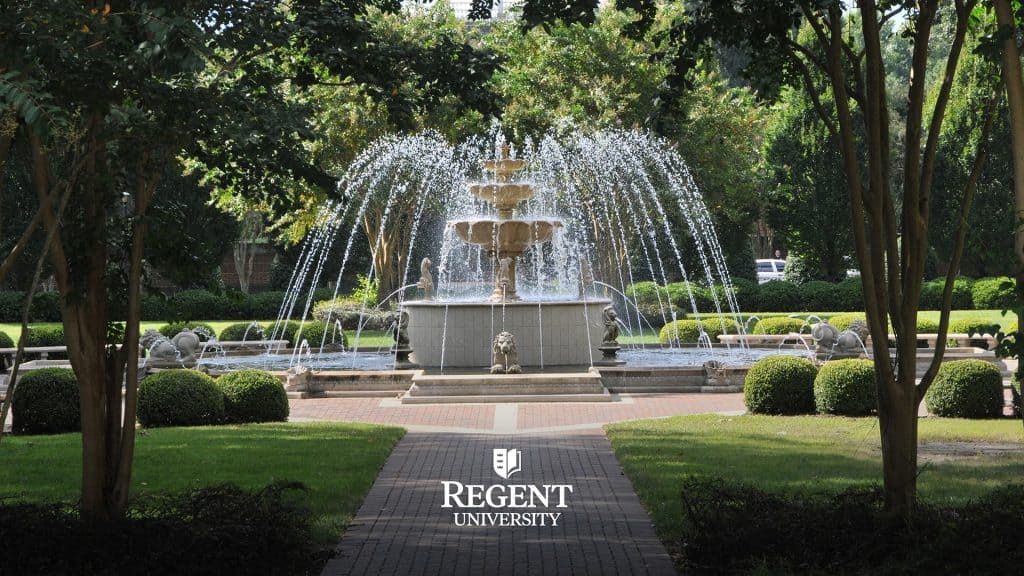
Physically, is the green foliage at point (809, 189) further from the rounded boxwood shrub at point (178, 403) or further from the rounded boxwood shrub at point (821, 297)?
the rounded boxwood shrub at point (178, 403)

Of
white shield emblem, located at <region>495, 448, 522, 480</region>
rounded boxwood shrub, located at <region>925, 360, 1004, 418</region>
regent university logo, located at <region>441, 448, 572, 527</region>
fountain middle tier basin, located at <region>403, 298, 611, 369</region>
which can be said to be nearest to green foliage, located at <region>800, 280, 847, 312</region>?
fountain middle tier basin, located at <region>403, 298, 611, 369</region>

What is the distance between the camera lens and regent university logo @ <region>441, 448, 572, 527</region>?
814 centimetres

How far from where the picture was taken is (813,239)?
38.7 m

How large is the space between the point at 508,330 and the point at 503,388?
2.88 meters

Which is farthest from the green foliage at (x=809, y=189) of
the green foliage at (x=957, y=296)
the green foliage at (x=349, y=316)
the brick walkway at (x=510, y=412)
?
the brick walkway at (x=510, y=412)

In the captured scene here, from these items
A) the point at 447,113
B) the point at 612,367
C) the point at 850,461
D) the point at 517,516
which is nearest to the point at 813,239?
the point at 447,113

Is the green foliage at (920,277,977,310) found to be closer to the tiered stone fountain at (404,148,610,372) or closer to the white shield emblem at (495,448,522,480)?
the tiered stone fountain at (404,148,610,372)

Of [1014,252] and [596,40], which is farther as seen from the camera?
[596,40]

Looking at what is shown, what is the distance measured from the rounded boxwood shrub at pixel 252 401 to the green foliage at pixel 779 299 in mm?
25210

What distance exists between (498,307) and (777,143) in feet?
73.8

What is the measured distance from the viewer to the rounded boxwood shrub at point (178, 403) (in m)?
13.8

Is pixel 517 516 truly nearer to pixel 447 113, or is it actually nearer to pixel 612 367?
pixel 612 367

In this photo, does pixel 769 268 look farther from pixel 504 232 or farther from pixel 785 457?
pixel 785 457

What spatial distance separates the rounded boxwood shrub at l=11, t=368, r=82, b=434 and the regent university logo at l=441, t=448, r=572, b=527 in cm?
612
